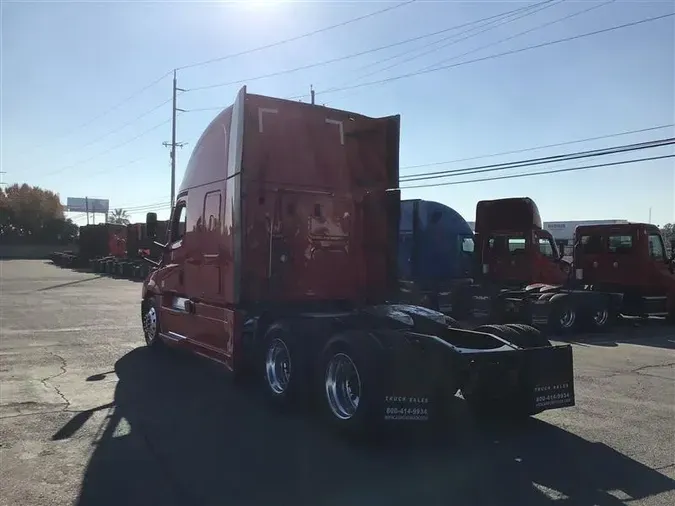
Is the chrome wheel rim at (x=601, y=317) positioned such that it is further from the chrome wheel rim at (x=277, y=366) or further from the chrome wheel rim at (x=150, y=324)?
the chrome wheel rim at (x=277, y=366)

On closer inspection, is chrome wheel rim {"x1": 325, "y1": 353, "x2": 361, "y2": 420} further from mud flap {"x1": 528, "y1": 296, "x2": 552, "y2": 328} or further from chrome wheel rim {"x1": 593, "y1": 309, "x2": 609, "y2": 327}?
chrome wheel rim {"x1": 593, "y1": 309, "x2": 609, "y2": 327}

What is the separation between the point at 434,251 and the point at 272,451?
13562 millimetres

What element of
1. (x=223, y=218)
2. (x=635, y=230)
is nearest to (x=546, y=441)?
(x=223, y=218)

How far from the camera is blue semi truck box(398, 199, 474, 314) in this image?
58.6ft

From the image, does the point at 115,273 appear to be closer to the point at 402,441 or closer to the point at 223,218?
the point at 223,218

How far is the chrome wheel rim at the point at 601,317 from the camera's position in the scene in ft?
50.9

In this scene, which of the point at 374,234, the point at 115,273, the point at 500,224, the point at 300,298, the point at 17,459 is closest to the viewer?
the point at 17,459

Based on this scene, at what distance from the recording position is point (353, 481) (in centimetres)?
489

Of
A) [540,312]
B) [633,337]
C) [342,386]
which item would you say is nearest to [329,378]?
[342,386]

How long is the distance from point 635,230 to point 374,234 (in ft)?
35.8

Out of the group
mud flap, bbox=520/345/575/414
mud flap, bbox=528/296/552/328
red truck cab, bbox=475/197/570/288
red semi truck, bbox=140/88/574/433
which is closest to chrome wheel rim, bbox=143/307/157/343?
red semi truck, bbox=140/88/574/433

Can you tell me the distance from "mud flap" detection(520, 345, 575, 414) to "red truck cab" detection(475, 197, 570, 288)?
1165cm

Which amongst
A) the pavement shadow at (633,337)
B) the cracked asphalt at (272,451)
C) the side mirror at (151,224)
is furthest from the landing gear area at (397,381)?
the pavement shadow at (633,337)

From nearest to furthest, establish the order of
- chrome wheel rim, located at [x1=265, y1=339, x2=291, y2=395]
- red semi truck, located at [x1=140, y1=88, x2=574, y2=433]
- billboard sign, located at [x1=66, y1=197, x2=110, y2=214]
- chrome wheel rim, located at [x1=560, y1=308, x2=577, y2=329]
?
red semi truck, located at [x1=140, y1=88, x2=574, y2=433]
chrome wheel rim, located at [x1=265, y1=339, x2=291, y2=395]
chrome wheel rim, located at [x1=560, y1=308, x2=577, y2=329]
billboard sign, located at [x1=66, y1=197, x2=110, y2=214]
